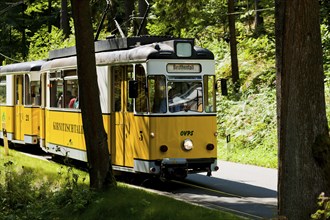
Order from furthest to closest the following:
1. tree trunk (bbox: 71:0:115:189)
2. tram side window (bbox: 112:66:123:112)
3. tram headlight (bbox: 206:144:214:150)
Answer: tram side window (bbox: 112:66:123:112) < tram headlight (bbox: 206:144:214:150) < tree trunk (bbox: 71:0:115:189)

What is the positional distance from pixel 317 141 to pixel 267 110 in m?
14.9

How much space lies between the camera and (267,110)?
76.0 ft

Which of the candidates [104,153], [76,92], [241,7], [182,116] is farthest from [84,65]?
[241,7]

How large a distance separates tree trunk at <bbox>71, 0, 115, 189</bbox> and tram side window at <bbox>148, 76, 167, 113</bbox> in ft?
5.88

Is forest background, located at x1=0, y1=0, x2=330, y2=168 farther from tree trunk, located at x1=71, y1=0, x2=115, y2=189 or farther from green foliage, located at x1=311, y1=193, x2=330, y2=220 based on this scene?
green foliage, located at x1=311, y1=193, x2=330, y2=220

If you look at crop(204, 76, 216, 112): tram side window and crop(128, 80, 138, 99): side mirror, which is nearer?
crop(128, 80, 138, 99): side mirror

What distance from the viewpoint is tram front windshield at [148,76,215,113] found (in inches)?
577

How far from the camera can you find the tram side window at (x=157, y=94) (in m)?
14.6

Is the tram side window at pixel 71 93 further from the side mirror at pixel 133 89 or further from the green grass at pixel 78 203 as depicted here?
the side mirror at pixel 133 89

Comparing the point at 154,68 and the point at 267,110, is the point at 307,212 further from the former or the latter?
the point at 267,110

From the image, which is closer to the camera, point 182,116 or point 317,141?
point 317,141

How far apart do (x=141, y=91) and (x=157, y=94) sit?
0.44m

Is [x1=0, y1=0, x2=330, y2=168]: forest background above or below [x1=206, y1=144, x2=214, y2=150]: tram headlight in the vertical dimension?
above

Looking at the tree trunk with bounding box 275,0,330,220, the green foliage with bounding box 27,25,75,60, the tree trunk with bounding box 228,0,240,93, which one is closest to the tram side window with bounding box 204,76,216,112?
the tree trunk with bounding box 275,0,330,220
